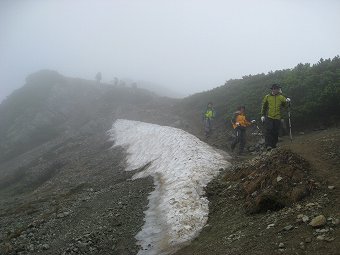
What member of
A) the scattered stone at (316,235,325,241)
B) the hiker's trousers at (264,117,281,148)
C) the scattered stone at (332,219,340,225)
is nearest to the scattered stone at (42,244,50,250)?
the scattered stone at (316,235,325,241)

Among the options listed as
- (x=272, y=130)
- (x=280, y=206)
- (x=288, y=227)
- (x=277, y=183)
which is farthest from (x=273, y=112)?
(x=288, y=227)

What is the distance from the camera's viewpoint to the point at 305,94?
22.0m

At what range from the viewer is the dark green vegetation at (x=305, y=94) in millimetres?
19969

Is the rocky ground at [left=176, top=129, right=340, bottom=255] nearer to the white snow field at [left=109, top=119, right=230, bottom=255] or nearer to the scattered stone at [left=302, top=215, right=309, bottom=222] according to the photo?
the scattered stone at [left=302, top=215, right=309, bottom=222]

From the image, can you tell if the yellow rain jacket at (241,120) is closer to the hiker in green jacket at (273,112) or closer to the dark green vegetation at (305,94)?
the dark green vegetation at (305,94)

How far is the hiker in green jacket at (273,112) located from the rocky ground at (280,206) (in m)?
2.55

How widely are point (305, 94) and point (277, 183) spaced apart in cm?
1227

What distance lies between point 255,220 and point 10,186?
83.7 feet

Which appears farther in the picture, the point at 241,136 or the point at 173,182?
the point at 241,136

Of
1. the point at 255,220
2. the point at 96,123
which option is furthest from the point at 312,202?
the point at 96,123

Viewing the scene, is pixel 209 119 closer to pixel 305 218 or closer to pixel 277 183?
pixel 277 183

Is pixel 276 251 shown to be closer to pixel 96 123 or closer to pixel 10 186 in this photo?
pixel 10 186

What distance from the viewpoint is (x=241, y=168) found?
15.0 m

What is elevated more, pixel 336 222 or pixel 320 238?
pixel 336 222
